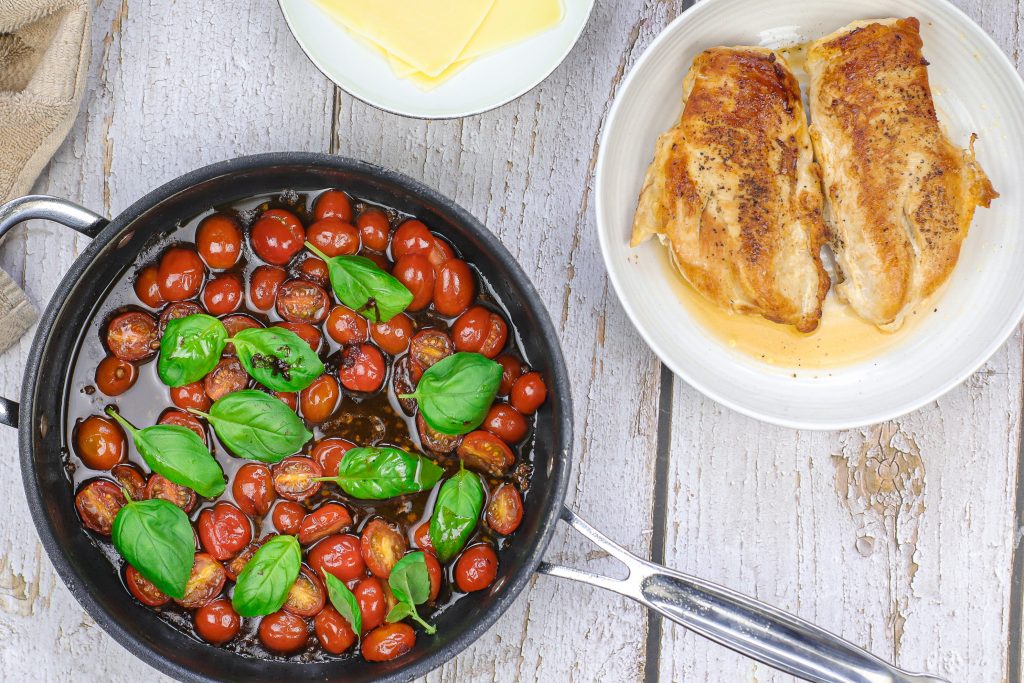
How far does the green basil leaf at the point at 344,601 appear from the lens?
1.36 meters

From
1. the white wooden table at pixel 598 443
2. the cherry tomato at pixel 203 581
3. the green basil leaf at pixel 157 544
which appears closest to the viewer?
the green basil leaf at pixel 157 544

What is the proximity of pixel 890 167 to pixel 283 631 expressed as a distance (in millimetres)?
1282

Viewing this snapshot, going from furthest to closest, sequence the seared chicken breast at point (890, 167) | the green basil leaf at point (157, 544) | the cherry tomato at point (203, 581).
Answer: the seared chicken breast at point (890, 167), the cherry tomato at point (203, 581), the green basil leaf at point (157, 544)

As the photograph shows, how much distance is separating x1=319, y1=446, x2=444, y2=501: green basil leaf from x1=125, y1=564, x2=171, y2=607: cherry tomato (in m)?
0.34

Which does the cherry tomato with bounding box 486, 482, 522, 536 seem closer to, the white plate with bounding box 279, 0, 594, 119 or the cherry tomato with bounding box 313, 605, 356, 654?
the cherry tomato with bounding box 313, 605, 356, 654

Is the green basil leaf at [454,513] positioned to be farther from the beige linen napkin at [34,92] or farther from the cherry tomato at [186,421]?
the beige linen napkin at [34,92]

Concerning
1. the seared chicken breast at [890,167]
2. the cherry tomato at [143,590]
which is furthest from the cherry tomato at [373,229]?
the seared chicken breast at [890,167]

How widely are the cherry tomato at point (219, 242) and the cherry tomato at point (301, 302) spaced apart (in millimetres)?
99

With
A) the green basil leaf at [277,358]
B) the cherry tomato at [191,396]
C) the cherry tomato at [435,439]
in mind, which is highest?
the green basil leaf at [277,358]

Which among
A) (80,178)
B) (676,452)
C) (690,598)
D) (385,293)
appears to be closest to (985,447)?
(676,452)

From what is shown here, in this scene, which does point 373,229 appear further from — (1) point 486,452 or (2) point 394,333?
(1) point 486,452

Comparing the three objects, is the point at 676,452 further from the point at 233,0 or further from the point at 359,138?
the point at 233,0

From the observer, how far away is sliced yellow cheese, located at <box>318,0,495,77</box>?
1542mm

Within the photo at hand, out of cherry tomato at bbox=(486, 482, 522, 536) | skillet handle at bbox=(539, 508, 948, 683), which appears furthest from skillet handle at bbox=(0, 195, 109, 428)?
skillet handle at bbox=(539, 508, 948, 683)
